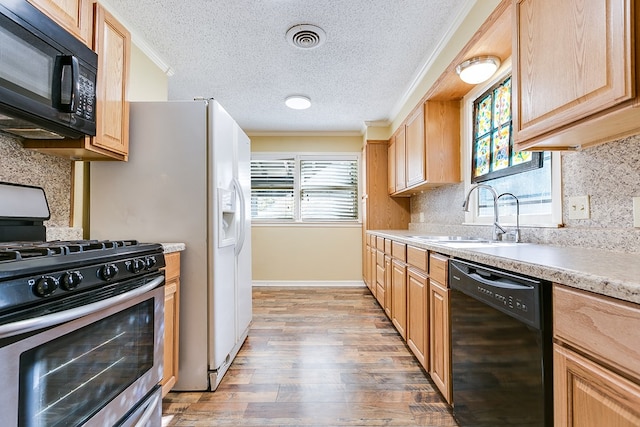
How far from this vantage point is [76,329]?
3.32ft

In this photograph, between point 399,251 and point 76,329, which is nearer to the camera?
point 76,329

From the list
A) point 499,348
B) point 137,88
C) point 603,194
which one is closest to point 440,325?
point 499,348

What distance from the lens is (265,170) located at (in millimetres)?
5219

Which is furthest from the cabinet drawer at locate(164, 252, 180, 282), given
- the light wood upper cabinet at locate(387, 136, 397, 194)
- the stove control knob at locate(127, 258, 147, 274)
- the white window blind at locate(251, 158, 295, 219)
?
the white window blind at locate(251, 158, 295, 219)

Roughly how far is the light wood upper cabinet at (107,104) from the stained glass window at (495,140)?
95.8 inches

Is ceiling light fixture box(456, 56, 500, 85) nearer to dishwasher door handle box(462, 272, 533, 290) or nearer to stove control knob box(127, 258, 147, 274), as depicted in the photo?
dishwasher door handle box(462, 272, 533, 290)

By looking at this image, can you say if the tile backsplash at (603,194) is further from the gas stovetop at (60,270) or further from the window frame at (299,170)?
the window frame at (299,170)

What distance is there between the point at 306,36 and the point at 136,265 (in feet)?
6.74

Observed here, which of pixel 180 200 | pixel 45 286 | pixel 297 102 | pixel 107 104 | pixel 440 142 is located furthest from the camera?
pixel 297 102

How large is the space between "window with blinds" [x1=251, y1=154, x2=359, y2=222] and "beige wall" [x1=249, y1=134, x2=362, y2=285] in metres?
0.21

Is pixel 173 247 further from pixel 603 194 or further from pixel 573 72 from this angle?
pixel 603 194

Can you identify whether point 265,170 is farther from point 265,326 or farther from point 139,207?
point 139,207

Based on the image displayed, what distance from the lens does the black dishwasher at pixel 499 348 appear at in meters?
0.96

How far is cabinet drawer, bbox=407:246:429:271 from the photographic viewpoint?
6.55 ft
